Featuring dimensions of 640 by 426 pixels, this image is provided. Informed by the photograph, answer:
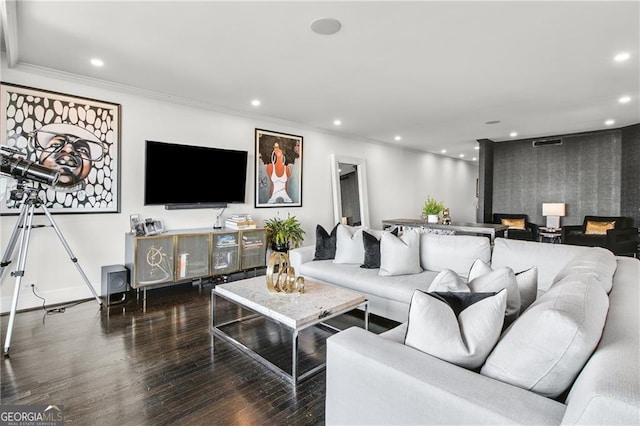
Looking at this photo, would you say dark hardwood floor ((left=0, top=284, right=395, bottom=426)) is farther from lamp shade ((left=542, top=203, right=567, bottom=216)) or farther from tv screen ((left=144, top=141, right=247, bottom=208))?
lamp shade ((left=542, top=203, right=567, bottom=216))

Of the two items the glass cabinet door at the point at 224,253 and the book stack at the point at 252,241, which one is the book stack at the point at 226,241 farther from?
the book stack at the point at 252,241

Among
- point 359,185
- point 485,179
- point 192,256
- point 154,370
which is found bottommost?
point 154,370

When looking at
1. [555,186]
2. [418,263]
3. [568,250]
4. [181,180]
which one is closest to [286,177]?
[181,180]

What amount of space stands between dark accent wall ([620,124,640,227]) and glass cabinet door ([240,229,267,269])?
6.76 meters

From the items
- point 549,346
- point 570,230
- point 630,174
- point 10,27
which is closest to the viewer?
point 549,346

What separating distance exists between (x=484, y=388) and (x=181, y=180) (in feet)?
13.8

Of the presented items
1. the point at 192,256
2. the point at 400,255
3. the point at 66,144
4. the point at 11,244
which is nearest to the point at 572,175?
the point at 400,255

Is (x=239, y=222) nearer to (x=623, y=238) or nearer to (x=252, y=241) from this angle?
(x=252, y=241)

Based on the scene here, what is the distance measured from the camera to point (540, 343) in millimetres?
1017

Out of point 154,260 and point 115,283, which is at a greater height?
point 154,260

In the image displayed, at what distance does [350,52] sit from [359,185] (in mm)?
4151

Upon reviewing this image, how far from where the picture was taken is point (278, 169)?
557 cm

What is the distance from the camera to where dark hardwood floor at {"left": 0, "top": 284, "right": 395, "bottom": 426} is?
1.83 meters

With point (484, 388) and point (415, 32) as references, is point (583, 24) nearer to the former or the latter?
point (415, 32)
